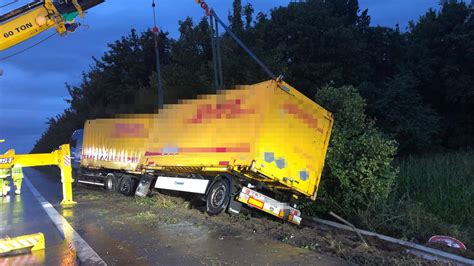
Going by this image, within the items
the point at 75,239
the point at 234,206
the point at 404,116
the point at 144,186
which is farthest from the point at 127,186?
the point at 404,116

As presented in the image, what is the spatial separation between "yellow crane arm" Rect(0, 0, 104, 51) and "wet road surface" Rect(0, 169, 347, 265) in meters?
3.90

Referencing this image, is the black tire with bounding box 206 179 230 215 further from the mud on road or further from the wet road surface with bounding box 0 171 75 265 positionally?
the wet road surface with bounding box 0 171 75 265

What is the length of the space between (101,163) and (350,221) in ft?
38.8

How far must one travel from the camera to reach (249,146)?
9.32 meters

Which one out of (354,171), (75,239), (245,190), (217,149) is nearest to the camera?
(75,239)

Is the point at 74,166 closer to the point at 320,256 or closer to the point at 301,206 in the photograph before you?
the point at 301,206

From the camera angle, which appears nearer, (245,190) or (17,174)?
(245,190)

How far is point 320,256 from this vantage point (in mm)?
6617

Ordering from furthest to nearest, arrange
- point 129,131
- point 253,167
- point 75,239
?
point 129,131, point 253,167, point 75,239

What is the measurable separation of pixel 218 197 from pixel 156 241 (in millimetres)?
2665

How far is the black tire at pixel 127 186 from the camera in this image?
53.7 feet

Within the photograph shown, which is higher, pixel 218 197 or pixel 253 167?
pixel 253 167

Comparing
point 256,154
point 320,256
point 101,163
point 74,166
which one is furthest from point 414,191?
point 74,166

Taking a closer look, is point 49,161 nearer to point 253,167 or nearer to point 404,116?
point 253,167
